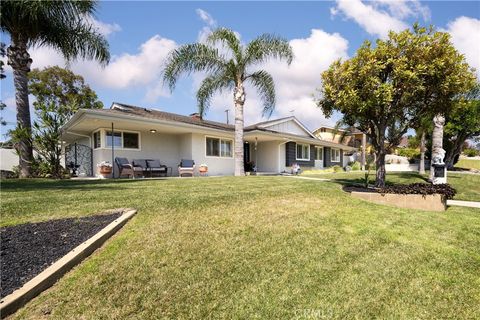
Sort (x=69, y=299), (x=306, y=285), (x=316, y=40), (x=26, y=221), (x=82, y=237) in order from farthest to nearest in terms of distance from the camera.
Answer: (x=316, y=40)
(x=26, y=221)
(x=82, y=237)
(x=306, y=285)
(x=69, y=299)

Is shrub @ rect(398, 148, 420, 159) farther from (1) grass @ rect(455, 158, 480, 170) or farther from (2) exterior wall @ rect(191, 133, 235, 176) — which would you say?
(2) exterior wall @ rect(191, 133, 235, 176)

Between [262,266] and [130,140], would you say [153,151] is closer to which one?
[130,140]

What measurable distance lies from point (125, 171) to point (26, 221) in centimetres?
991

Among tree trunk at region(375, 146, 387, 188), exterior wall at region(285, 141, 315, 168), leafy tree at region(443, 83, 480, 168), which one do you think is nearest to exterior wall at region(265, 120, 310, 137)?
exterior wall at region(285, 141, 315, 168)

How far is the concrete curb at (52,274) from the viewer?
2377 mm

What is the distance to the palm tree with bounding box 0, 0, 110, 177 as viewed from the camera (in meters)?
12.1

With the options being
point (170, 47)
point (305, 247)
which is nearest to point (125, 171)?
point (170, 47)

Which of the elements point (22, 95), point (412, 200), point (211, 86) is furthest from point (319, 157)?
point (22, 95)

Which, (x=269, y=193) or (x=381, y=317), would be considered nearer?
(x=381, y=317)

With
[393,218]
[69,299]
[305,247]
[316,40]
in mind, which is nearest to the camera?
[69,299]

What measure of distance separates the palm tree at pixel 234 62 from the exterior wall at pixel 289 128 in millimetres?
8075

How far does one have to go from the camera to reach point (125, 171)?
1381cm

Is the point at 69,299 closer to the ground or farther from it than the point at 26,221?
closer to the ground

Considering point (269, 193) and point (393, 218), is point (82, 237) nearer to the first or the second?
point (269, 193)
